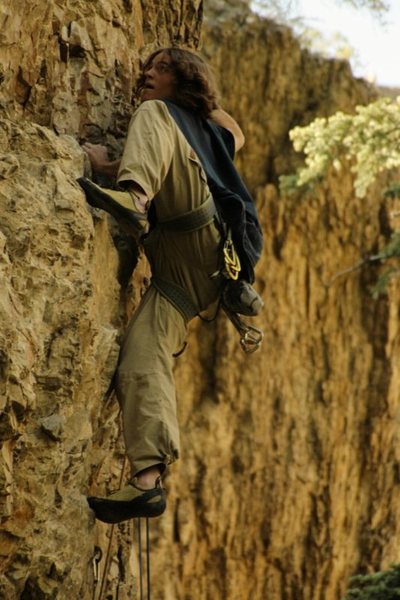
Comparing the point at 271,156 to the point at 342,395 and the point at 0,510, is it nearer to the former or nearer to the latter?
the point at 342,395

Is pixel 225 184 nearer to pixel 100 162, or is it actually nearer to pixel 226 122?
pixel 226 122

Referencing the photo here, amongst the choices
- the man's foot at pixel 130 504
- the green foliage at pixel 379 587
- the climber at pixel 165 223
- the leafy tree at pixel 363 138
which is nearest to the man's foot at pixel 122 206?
the climber at pixel 165 223

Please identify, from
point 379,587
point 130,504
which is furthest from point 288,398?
point 130,504

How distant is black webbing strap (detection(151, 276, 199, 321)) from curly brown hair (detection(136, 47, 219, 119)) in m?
0.90

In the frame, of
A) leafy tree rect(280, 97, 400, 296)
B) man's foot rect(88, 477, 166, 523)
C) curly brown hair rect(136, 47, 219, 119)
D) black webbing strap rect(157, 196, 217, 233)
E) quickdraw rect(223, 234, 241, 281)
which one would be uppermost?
leafy tree rect(280, 97, 400, 296)

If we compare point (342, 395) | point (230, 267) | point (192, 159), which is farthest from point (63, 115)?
point (342, 395)

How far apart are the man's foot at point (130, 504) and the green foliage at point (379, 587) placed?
3.12 meters

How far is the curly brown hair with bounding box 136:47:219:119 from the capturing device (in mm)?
4969

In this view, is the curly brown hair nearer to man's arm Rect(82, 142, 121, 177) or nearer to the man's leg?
man's arm Rect(82, 142, 121, 177)

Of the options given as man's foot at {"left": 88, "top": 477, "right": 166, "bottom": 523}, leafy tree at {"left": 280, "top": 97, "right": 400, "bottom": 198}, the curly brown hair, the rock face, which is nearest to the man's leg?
man's foot at {"left": 88, "top": 477, "right": 166, "bottom": 523}

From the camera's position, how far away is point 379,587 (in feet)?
23.0

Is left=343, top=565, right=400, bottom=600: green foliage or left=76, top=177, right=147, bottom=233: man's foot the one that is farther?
left=343, top=565, right=400, bottom=600: green foliage

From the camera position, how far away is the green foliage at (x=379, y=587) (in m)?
6.88

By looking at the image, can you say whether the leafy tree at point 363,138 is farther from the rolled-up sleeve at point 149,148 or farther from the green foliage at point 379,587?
the rolled-up sleeve at point 149,148
